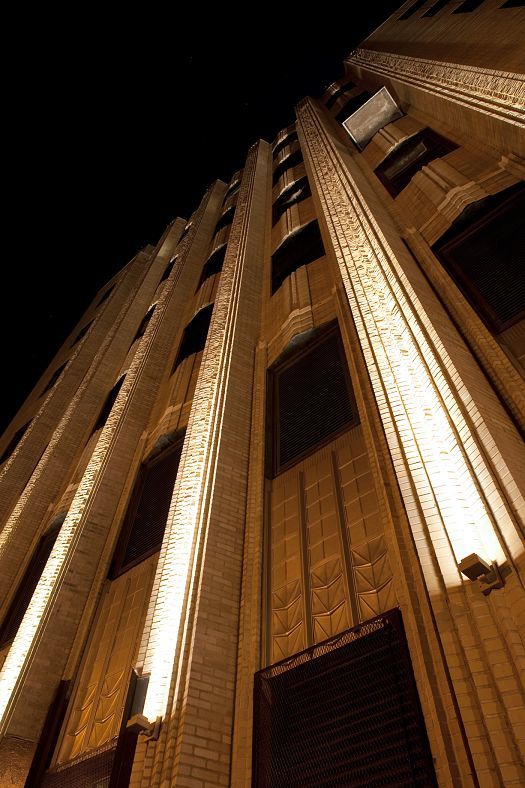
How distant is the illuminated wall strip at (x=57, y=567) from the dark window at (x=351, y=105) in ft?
34.5

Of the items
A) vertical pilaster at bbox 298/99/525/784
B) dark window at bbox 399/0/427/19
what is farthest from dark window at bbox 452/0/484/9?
vertical pilaster at bbox 298/99/525/784

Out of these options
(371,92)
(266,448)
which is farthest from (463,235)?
(371,92)

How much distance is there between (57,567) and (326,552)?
14.1 feet

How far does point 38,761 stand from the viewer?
5.87 meters

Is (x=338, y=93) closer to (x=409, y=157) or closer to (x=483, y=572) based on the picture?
(x=409, y=157)

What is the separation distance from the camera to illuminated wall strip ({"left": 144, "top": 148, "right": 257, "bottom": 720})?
480cm

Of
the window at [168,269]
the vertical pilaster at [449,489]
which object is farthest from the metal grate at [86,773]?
the window at [168,269]

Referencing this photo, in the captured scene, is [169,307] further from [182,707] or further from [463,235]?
[182,707]

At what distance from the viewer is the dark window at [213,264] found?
1502 centimetres

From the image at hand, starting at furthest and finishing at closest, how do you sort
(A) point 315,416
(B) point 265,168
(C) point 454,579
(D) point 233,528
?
(B) point 265,168
(A) point 315,416
(D) point 233,528
(C) point 454,579

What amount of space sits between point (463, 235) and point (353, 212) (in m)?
2.00

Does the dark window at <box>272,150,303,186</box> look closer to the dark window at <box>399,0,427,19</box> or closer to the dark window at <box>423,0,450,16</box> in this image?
the dark window at <box>399,0,427,19</box>

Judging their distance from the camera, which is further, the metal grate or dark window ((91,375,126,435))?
dark window ((91,375,126,435))

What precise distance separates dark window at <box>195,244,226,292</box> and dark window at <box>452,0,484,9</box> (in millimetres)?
7702
